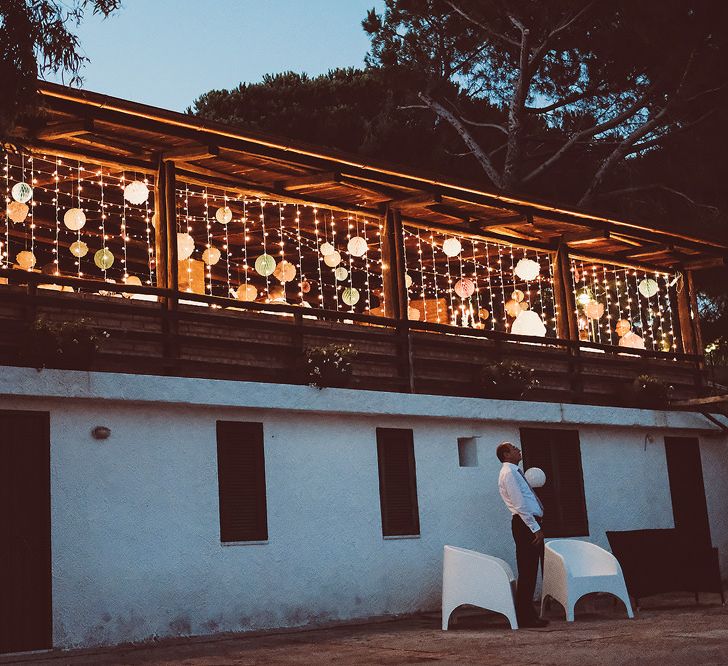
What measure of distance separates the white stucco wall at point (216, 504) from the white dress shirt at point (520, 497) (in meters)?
2.63

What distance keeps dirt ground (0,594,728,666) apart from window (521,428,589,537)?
10.0 feet

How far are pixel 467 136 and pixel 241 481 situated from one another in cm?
1673

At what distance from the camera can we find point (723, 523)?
59.4 feet

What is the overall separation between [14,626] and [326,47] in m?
26.9

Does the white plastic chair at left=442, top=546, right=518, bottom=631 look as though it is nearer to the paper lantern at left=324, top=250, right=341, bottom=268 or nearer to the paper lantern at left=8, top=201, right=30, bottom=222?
the paper lantern at left=8, top=201, right=30, bottom=222

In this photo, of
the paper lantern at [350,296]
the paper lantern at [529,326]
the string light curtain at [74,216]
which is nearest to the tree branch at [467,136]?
the paper lantern at [350,296]

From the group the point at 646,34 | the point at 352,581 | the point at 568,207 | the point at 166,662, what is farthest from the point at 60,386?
the point at 646,34

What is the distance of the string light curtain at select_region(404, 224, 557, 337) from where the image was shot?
17.7 meters

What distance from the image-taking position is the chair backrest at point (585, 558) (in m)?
11.9

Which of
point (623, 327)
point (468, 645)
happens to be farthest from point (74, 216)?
point (623, 327)

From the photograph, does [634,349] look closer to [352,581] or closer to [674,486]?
[674,486]

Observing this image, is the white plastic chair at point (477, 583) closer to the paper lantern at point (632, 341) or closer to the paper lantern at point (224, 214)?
the paper lantern at point (224, 214)

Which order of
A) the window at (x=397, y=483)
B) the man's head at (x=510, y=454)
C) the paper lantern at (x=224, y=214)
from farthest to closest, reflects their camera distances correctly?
the paper lantern at (x=224, y=214), the window at (x=397, y=483), the man's head at (x=510, y=454)

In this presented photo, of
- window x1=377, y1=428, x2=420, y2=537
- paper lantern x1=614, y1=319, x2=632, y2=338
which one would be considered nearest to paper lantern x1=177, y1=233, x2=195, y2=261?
window x1=377, y1=428, x2=420, y2=537
